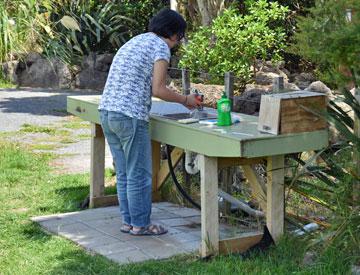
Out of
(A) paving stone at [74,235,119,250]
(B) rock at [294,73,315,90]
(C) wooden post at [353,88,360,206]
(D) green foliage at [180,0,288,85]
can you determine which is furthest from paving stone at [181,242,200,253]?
(B) rock at [294,73,315,90]

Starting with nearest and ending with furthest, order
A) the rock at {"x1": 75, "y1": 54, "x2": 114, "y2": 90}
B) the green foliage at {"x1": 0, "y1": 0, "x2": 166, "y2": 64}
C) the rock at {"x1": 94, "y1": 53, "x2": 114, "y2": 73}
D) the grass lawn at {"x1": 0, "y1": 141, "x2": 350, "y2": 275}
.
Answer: the grass lawn at {"x1": 0, "y1": 141, "x2": 350, "y2": 275} < the rock at {"x1": 75, "y1": 54, "x2": 114, "y2": 90} < the rock at {"x1": 94, "y1": 53, "x2": 114, "y2": 73} < the green foliage at {"x1": 0, "y1": 0, "x2": 166, "y2": 64}

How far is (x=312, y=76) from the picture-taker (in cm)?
1425

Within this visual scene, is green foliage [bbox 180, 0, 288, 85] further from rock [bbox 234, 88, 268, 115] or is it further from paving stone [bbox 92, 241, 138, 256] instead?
paving stone [bbox 92, 241, 138, 256]

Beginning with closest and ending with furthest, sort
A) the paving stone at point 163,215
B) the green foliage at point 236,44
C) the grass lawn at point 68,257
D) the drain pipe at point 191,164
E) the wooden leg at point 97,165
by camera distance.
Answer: the grass lawn at point 68,257
the drain pipe at point 191,164
the paving stone at point 163,215
the wooden leg at point 97,165
the green foliage at point 236,44

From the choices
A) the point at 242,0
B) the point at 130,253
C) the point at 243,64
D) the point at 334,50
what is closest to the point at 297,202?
the point at 130,253

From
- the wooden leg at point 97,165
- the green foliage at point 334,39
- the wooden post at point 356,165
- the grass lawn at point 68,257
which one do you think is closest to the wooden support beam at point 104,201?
the wooden leg at point 97,165

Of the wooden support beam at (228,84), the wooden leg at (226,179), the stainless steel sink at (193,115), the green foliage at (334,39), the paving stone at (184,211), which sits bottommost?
the paving stone at (184,211)

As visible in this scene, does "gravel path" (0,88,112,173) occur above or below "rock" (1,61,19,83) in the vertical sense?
below

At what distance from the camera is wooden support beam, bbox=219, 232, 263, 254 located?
19.1 feet

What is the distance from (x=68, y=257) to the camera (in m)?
5.91

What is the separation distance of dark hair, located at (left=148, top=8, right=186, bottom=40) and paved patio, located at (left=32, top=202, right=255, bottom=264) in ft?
5.03

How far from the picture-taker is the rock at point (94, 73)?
56.0 feet

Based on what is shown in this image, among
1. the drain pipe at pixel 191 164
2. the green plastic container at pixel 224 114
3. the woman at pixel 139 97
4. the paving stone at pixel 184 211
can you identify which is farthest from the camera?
the paving stone at pixel 184 211

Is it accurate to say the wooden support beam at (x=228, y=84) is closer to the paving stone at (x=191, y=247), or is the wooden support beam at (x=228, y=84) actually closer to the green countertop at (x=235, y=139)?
the green countertop at (x=235, y=139)
